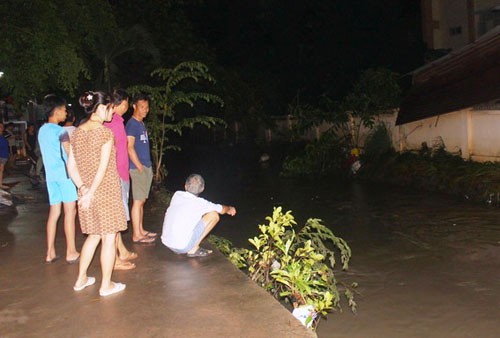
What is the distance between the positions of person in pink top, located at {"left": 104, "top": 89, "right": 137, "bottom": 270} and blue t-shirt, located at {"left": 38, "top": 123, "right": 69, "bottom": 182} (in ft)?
1.74

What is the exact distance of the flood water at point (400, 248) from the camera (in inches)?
215

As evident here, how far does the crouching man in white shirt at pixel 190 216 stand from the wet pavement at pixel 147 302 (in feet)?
0.69

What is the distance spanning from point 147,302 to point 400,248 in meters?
4.72

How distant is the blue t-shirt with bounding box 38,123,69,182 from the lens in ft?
19.0

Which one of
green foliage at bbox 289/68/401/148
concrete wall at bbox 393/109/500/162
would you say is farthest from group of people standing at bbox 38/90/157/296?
green foliage at bbox 289/68/401/148

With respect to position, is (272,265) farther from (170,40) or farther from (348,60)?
(348,60)

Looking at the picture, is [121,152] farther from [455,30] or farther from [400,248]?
[455,30]

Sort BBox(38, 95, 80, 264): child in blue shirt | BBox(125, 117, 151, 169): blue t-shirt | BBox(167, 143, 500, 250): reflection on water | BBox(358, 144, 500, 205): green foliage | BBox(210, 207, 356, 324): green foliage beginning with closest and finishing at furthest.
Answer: BBox(210, 207, 356, 324): green foliage < BBox(38, 95, 80, 264): child in blue shirt < BBox(125, 117, 151, 169): blue t-shirt < BBox(167, 143, 500, 250): reflection on water < BBox(358, 144, 500, 205): green foliage

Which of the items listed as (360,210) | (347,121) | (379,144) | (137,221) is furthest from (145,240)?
(347,121)

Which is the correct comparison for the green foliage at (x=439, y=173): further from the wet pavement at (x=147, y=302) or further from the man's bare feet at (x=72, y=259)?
the man's bare feet at (x=72, y=259)

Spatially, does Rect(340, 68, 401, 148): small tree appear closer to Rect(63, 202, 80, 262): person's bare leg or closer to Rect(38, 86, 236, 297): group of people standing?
Rect(38, 86, 236, 297): group of people standing

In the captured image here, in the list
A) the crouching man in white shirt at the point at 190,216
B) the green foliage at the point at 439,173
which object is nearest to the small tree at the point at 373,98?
the green foliage at the point at 439,173

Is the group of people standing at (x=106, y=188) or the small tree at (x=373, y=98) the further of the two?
the small tree at (x=373, y=98)

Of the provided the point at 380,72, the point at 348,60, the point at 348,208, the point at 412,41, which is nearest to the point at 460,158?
the point at 348,208
